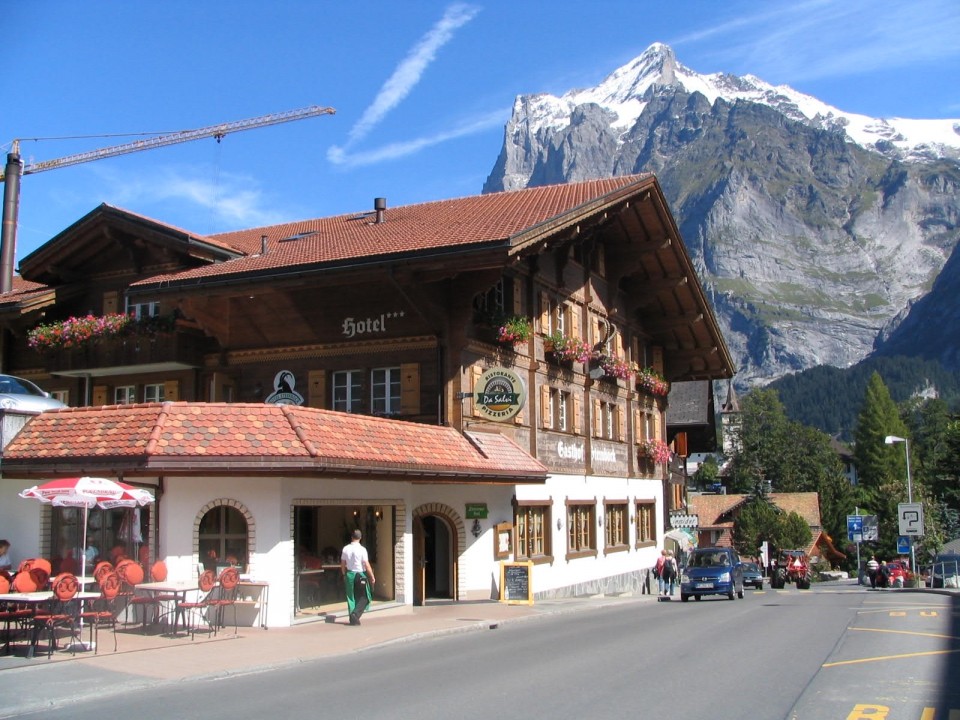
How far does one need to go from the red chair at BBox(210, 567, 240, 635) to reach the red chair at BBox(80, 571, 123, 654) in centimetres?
156

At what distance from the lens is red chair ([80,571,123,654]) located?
14.0 m

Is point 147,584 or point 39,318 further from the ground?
point 39,318

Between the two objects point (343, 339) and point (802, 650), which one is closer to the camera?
point (802, 650)

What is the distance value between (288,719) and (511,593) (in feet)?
49.7

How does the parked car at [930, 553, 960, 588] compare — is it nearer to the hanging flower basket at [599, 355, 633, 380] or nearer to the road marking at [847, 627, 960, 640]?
the hanging flower basket at [599, 355, 633, 380]

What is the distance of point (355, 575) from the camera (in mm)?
17906

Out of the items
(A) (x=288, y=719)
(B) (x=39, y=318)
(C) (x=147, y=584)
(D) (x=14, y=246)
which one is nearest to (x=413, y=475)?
(C) (x=147, y=584)

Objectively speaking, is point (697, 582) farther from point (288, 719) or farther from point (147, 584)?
point (288, 719)

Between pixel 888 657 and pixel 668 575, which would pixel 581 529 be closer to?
pixel 668 575

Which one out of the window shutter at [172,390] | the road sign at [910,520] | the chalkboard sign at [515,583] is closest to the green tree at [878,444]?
the road sign at [910,520]

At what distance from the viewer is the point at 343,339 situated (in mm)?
24859

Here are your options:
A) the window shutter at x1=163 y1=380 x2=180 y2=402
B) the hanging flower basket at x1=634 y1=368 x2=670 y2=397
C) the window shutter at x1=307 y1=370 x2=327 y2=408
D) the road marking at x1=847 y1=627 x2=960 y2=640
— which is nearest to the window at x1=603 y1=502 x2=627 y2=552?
the hanging flower basket at x1=634 y1=368 x2=670 y2=397

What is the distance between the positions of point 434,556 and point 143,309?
10.7 meters

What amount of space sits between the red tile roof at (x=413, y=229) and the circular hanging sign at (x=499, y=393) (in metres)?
3.25
